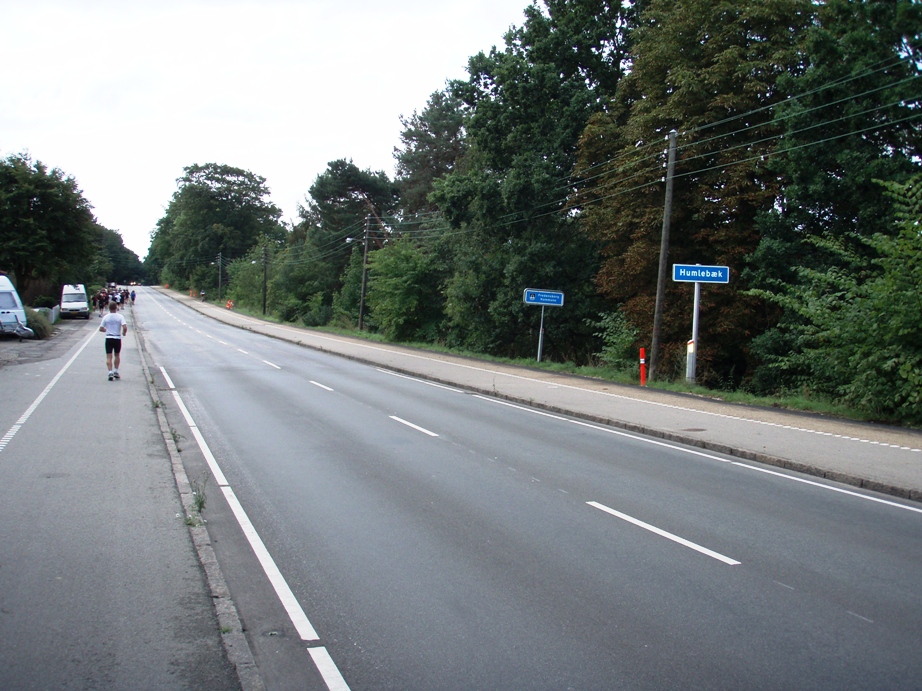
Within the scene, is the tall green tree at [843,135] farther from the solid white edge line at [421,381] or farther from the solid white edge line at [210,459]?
the solid white edge line at [210,459]

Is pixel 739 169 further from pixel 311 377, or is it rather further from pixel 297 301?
pixel 297 301

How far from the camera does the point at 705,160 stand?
82.5ft

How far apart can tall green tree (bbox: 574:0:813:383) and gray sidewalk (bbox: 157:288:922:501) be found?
538cm

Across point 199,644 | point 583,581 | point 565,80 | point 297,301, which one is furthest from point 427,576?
point 297,301

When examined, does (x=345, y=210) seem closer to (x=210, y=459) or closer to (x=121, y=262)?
(x=210, y=459)

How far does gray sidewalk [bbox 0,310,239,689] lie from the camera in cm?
412

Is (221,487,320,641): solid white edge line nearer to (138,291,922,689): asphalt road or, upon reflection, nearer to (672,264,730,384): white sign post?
(138,291,922,689): asphalt road

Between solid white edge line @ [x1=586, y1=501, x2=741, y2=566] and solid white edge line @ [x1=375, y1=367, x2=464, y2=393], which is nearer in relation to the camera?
solid white edge line @ [x1=586, y1=501, x2=741, y2=566]

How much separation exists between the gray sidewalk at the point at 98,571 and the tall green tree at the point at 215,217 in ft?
317

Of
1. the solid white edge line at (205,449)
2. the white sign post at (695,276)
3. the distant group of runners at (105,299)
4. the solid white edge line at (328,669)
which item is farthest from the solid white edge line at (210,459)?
the distant group of runners at (105,299)

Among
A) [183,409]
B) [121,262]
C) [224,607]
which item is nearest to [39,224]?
[183,409]

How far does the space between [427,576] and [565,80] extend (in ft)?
108

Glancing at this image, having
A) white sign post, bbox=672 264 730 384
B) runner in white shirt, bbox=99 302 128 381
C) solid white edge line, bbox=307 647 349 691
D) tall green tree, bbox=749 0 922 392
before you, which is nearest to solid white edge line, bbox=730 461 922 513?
solid white edge line, bbox=307 647 349 691

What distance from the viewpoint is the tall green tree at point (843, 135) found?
19516 millimetres
